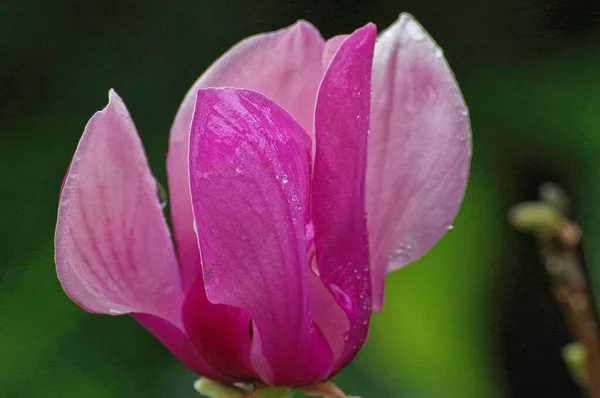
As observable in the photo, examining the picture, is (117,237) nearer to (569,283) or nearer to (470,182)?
(569,283)

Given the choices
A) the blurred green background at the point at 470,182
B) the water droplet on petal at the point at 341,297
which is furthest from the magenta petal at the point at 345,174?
the blurred green background at the point at 470,182

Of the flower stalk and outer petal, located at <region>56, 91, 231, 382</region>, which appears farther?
the flower stalk

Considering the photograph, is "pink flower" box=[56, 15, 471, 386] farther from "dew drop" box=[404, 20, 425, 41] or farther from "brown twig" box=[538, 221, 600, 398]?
"brown twig" box=[538, 221, 600, 398]

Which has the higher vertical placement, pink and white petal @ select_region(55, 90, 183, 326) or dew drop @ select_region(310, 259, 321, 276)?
pink and white petal @ select_region(55, 90, 183, 326)

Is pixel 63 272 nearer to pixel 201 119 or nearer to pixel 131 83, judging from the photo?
pixel 201 119

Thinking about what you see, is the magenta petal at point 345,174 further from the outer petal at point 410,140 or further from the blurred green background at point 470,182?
the blurred green background at point 470,182

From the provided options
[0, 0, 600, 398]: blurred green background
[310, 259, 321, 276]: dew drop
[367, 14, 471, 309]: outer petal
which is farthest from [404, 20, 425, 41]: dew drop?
[0, 0, 600, 398]: blurred green background

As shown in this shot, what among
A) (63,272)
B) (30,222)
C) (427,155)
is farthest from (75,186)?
(30,222)

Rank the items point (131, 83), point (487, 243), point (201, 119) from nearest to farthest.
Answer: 1. point (201, 119)
2. point (487, 243)
3. point (131, 83)
